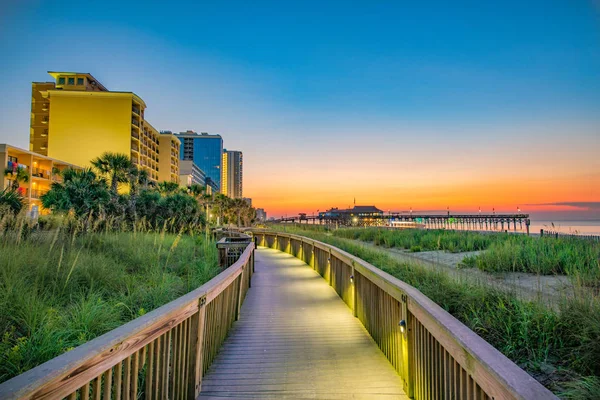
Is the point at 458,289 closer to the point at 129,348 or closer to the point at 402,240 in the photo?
the point at 129,348

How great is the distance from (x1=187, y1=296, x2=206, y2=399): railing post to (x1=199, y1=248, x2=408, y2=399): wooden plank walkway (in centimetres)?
15

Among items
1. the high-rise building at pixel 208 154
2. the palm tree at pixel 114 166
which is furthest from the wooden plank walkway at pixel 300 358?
the high-rise building at pixel 208 154

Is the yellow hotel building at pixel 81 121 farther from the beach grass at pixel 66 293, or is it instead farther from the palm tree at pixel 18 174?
the beach grass at pixel 66 293

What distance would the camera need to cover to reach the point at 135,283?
452 centimetres

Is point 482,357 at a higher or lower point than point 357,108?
lower

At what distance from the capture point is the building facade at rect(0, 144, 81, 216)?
125 feet

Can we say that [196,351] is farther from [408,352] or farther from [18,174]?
[18,174]

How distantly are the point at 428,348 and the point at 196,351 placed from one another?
2022 mm

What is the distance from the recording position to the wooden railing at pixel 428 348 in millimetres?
1479

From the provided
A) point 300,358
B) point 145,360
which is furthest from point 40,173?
point 300,358

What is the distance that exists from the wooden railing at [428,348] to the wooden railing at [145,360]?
1803mm

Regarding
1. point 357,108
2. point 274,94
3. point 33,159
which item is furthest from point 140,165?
point 357,108

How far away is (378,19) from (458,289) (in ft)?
42.6

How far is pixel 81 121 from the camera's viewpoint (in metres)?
60.8
